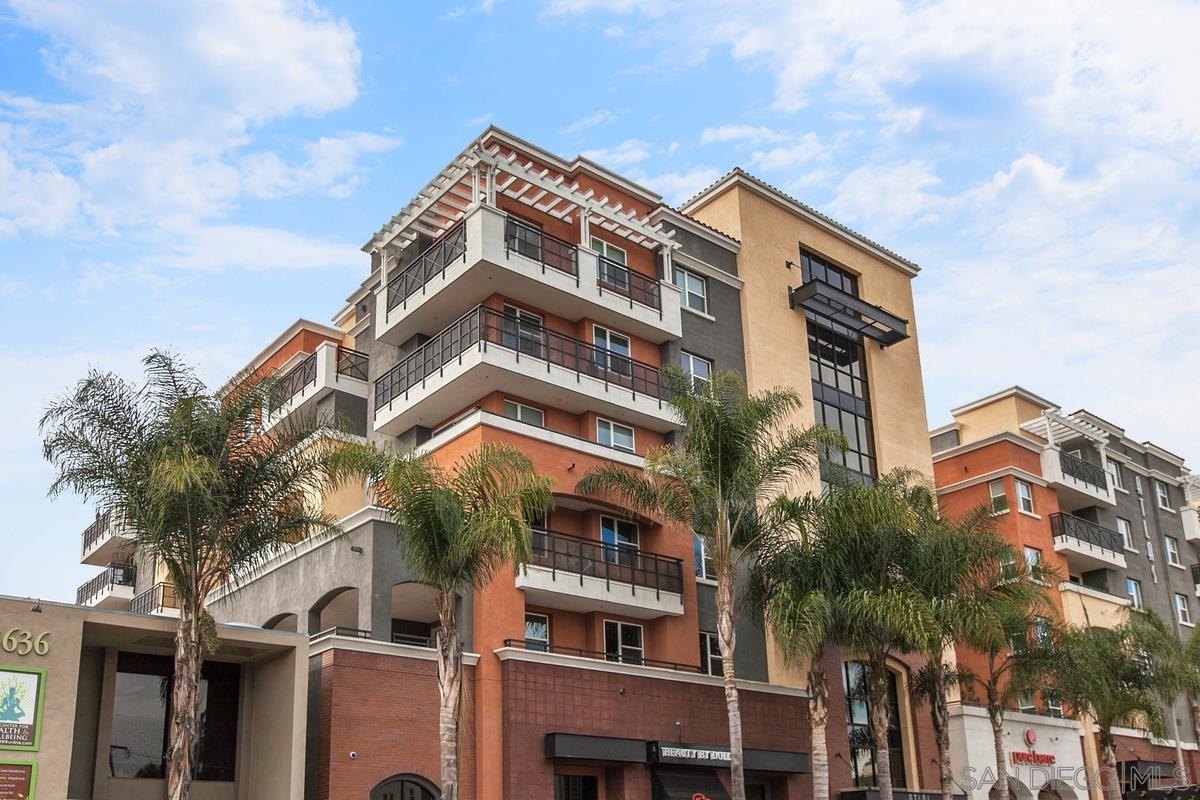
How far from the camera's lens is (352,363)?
41.3 metres

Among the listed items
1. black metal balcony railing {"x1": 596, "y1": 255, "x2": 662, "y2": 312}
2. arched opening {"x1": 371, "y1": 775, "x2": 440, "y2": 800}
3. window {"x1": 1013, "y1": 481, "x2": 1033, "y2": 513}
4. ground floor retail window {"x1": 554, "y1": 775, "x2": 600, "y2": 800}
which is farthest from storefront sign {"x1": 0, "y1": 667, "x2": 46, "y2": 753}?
window {"x1": 1013, "y1": 481, "x2": 1033, "y2": 513}

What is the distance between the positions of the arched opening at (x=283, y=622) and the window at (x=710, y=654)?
11774 mm

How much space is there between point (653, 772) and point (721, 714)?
299cm

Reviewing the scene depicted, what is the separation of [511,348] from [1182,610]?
4268cm

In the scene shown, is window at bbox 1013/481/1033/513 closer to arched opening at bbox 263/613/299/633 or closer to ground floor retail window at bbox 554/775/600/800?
ground floor retail window at bbox 554/775/600/800

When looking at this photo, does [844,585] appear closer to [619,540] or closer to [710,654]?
[710,654]

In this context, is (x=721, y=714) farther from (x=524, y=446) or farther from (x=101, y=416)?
(x=101, y=416)

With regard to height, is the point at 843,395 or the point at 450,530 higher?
the point at 843,395

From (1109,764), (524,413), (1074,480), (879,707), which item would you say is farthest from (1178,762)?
(524,413)

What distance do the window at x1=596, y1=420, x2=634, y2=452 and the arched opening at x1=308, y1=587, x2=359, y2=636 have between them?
867cm

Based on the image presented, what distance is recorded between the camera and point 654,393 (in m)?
38.1

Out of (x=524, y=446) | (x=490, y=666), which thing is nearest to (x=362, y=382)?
(x=524, y=446)

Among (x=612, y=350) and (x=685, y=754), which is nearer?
(x=685, y=754)

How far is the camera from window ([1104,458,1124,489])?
59406 mm
